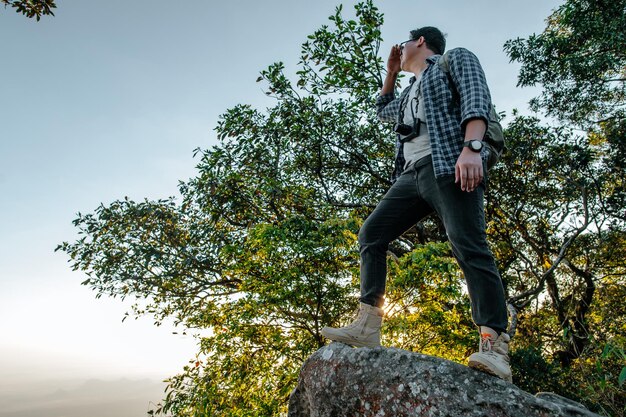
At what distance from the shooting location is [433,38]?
9.05 feet

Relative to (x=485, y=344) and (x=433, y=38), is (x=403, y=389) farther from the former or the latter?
(x=433, y=38)

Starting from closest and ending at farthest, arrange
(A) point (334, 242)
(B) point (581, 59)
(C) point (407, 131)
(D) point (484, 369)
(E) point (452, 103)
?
1. (D) point (484, 369)
2. (E) point (452, 103)
3. (C) point (407, 131)
4. (A) point (334, 242)
5. (B) point (581, 59)

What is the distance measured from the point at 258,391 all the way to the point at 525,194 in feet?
23.8

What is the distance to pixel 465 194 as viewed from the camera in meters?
2.18

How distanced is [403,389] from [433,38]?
2.05 metres

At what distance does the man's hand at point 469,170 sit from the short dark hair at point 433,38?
3.13 feet

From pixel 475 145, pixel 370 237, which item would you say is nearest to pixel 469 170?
pixel 475 145

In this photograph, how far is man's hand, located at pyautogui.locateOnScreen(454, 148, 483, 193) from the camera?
2.09 m

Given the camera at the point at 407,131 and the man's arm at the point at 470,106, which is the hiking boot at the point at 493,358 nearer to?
the man's arm at the point at 470,106

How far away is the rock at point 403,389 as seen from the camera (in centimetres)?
181

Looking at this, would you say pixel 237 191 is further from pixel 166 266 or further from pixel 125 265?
pixel 125 265

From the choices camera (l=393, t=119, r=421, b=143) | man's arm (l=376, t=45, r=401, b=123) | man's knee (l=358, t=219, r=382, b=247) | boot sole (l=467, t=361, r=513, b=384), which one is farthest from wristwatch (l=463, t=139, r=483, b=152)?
boot sole (l=467, t=361, r=513, b=384)

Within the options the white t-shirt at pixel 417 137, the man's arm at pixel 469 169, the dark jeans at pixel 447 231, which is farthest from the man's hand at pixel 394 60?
the man's arm at pixel 469 169

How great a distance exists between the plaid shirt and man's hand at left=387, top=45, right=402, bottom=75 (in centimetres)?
39
